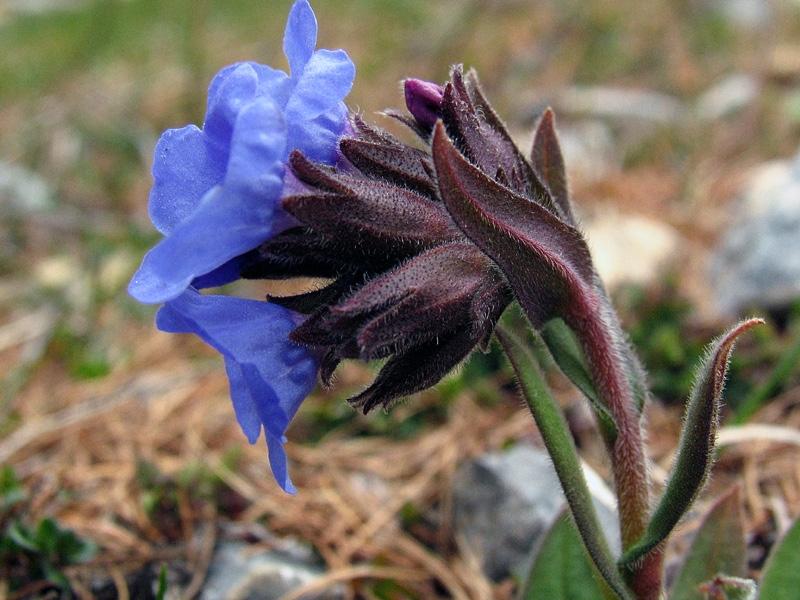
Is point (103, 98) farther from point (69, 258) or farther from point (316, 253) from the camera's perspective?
point (316, 253)

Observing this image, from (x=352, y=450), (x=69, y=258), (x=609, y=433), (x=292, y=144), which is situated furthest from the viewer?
(x=69, y=258)

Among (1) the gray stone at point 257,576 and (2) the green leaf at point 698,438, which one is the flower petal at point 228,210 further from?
(1) the gray stone at point 257,576

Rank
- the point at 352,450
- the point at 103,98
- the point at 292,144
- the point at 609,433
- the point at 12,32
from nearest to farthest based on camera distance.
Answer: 1. the point at 292,144
2. the point at 609,433
3. the point at 352,450
4. the point at 103,98
5. the point at 12,32

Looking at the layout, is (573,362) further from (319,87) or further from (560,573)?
(319,87)

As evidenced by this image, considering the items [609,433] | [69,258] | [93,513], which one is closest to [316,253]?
[609,433]

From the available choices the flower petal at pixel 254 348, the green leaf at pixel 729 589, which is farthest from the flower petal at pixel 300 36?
the green leaf at pixel 729 589

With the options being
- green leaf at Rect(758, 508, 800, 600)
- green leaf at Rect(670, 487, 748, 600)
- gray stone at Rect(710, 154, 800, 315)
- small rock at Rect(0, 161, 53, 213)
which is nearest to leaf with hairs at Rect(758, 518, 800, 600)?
green leaf at Rect(758, 508, 800, 600)

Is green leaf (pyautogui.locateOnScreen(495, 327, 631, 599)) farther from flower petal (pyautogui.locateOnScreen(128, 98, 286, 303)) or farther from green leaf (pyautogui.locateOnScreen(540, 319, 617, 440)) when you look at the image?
flower petal (pyautogui.locateOnScreen(128, 98, 286, 303))
